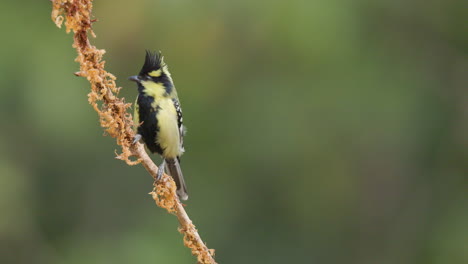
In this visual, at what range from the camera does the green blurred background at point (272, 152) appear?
1211 cm

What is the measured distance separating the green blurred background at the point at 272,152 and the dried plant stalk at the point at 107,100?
7.64 metres

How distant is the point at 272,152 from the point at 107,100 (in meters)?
9.88

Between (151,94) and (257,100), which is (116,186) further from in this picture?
(151,94)

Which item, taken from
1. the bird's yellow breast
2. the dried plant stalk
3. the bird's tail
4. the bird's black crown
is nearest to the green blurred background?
the bird's tail

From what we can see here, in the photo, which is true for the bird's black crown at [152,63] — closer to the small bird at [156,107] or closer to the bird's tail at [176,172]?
the small bird at [156,107]

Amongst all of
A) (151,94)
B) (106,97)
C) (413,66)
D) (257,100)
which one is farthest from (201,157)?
(106,97)

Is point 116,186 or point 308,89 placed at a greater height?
point 308,89

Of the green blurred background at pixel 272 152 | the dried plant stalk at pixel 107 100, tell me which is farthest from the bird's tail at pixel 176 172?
the green blurred background at pixel 272 152

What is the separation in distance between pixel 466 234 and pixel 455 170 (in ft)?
4.78

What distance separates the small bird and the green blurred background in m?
5.11

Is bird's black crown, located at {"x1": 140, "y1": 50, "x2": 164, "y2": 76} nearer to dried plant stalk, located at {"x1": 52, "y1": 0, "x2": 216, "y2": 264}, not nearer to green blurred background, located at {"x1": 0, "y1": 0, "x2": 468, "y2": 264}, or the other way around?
dried plant stalk, located at {"x1": 52, "y1": 0, "x2": 216, "y2": 264}

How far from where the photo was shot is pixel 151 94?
6.21 m

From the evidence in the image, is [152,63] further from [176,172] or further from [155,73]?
[176,172]

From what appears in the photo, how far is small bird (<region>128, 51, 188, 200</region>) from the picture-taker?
620 cm
